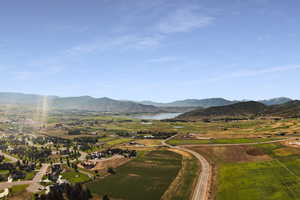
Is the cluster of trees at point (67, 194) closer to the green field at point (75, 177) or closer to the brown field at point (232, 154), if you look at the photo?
the green field at point (75, 177)

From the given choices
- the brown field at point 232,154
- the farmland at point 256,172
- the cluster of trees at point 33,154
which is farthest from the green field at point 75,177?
the brown field at point 232,154

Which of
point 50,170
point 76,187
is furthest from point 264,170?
point 50,170

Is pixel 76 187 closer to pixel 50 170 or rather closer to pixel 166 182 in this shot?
pixel 166 182

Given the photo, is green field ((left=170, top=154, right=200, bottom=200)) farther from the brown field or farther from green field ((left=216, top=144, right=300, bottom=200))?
the brown field

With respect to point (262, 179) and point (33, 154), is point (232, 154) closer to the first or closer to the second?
point (262, 179)

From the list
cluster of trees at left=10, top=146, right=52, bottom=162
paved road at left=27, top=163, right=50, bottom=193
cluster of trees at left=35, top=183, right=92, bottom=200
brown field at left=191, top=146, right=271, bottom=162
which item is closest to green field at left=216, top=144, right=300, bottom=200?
brown field at left=191, top=146, right=271, bottom=162

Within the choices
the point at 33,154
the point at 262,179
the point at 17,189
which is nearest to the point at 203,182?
the point at 262,179
